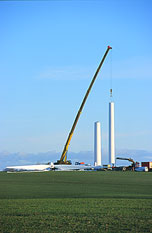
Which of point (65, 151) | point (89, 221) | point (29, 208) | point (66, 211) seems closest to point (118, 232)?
point (89, 221)

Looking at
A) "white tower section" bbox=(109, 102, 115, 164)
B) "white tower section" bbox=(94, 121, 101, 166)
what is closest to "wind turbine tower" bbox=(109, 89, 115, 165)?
"white tower section" bbox=(109, 102, 115, 164)

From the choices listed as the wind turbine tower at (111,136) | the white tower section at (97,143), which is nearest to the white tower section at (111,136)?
the wind turbine tower at (111,136)

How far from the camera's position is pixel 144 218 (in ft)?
32.2

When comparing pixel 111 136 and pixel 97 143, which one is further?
pixel 97 143

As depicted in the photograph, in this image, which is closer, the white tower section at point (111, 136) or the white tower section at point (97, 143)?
the white tower section at point (111, 136)

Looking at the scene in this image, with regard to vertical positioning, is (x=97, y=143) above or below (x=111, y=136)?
below

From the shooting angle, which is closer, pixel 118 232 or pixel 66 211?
pixel 118 232

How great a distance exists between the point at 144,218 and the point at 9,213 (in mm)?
3275

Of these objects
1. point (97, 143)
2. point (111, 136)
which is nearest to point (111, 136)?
point (111, 136)

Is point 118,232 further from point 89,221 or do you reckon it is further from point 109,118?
point 109,118

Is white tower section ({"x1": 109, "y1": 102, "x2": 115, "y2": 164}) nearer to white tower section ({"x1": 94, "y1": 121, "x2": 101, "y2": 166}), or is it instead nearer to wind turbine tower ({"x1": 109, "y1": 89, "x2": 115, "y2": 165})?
wind turbine tower ({"x1": 109, "y1": 89, "x2": 115, "y2": 165})

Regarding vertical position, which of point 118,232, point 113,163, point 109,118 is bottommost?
point 118,232

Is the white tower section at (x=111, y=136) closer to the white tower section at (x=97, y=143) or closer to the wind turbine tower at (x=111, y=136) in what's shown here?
the wind turbine tower at (x=111, y=136)

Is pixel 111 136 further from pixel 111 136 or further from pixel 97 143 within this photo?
pixel 97 143
